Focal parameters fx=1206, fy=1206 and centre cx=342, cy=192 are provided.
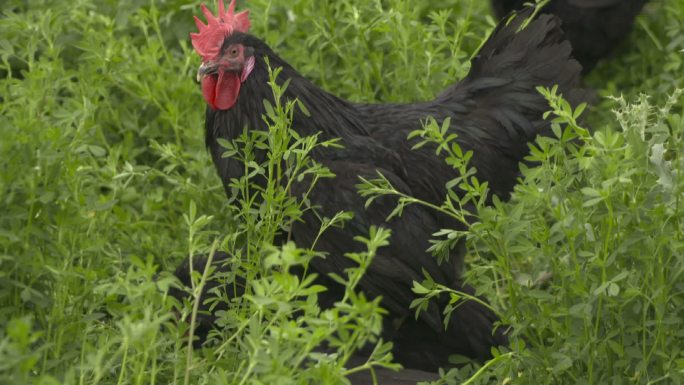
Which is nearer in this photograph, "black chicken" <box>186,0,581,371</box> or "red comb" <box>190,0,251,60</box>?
"black chicken" <box>186,0,581,371</box>

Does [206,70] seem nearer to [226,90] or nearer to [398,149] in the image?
[226,90]

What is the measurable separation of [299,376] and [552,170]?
955mm

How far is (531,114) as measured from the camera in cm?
466

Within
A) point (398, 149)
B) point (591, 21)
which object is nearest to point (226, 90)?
point (398, 149)

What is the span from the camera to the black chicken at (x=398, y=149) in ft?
13.4

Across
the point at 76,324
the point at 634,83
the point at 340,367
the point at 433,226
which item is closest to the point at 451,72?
the point at 433,226

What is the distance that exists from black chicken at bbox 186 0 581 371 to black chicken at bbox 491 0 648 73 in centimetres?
106

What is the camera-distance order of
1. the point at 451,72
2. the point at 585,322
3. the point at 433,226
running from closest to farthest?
1. the point at 585,322
2. the point at 433,226
3. the point at 451,72

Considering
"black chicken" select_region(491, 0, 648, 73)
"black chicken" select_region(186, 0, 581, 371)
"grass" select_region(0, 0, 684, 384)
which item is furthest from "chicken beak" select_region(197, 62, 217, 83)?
"black chicken" select_region(491, 0, 648, 73)

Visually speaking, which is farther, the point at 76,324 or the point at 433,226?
the point at 433,226

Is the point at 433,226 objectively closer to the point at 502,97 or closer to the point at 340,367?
the point at 502,97

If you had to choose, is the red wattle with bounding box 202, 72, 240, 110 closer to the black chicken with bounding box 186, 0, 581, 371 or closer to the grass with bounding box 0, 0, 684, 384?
the black chicken with bounding box 186, 0, 581, 371

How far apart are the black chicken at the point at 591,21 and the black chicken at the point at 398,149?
106 centimetres

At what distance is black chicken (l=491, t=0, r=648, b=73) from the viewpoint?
5.70 meters
